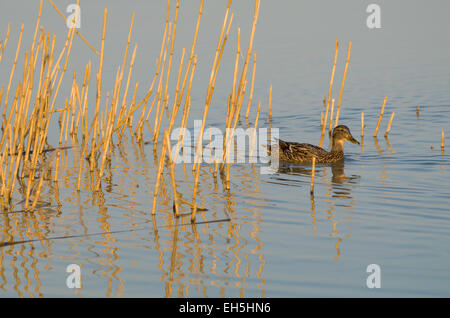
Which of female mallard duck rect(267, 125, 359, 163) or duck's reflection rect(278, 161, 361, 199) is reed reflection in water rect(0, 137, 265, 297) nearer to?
duck's reflection rect(278, 161, 361, 199)

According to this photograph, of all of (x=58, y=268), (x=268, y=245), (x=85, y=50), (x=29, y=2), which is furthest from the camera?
(x=29, y=2)

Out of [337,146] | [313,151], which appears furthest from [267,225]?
[337,146]

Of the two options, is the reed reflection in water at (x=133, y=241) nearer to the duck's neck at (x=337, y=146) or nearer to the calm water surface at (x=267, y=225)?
the calm water surface at (x=267, y=225)

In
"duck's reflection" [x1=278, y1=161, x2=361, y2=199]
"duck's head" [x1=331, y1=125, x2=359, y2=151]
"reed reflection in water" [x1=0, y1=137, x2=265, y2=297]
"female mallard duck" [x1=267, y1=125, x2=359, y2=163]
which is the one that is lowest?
"reed reflection in water" [x1=0, y1=137, x2=265, y2=297]

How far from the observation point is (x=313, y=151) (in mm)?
10734

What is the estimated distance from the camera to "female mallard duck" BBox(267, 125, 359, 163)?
35.3 ft

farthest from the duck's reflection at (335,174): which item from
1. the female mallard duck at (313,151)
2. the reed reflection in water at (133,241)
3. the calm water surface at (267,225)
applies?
the reed reflection in water at (133,241)

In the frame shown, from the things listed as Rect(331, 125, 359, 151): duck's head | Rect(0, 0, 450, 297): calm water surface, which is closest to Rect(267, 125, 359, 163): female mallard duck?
Rect(331, 125, 359, 151): duck's head

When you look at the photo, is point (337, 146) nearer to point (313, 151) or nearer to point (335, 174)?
point (313, 151)

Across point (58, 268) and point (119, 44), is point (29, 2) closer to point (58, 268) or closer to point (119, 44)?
point (119, 44)

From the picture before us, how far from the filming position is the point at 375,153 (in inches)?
435
